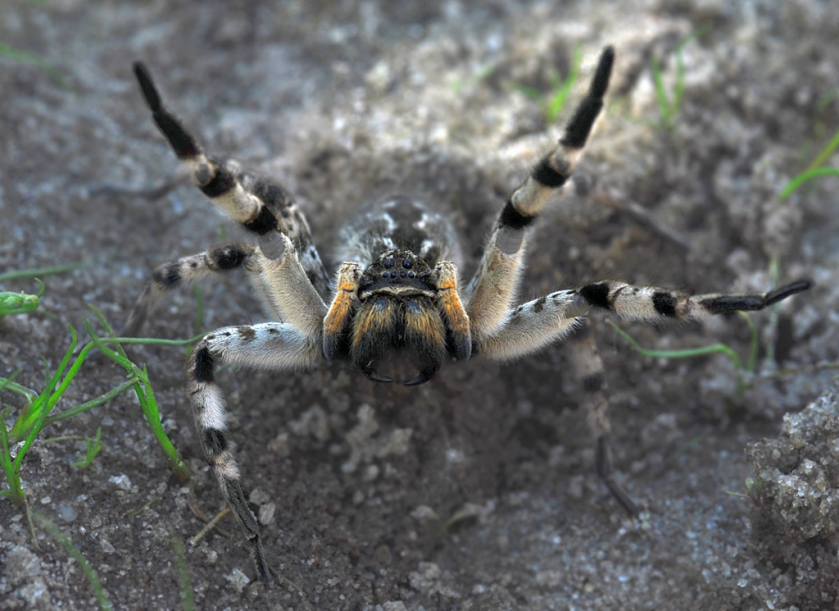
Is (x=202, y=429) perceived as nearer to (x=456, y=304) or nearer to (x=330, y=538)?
(x=330, y=538)

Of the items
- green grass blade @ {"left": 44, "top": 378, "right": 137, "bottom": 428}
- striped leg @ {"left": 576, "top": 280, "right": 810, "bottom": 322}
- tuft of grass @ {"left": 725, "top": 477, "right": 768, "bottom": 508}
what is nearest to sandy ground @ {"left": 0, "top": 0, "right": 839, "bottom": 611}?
tuft of grass @ {"left": 725, "top": 477, "right": 768, "bottom": 508}

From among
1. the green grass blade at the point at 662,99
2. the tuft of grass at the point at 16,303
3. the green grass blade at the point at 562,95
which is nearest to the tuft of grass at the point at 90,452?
the tuft of grass at the point at 16,303

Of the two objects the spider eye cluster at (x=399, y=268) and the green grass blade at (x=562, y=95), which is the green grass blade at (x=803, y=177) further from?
the spider eye cluster at (x=399, y=268)

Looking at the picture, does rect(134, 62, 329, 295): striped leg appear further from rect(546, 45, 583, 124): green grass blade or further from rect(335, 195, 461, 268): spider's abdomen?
rect(546, 45, 583, 124): green grass blade

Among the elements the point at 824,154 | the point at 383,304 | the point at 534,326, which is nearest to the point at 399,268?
the point at 383,304

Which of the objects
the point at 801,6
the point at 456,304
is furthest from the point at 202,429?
the point at 801,6
